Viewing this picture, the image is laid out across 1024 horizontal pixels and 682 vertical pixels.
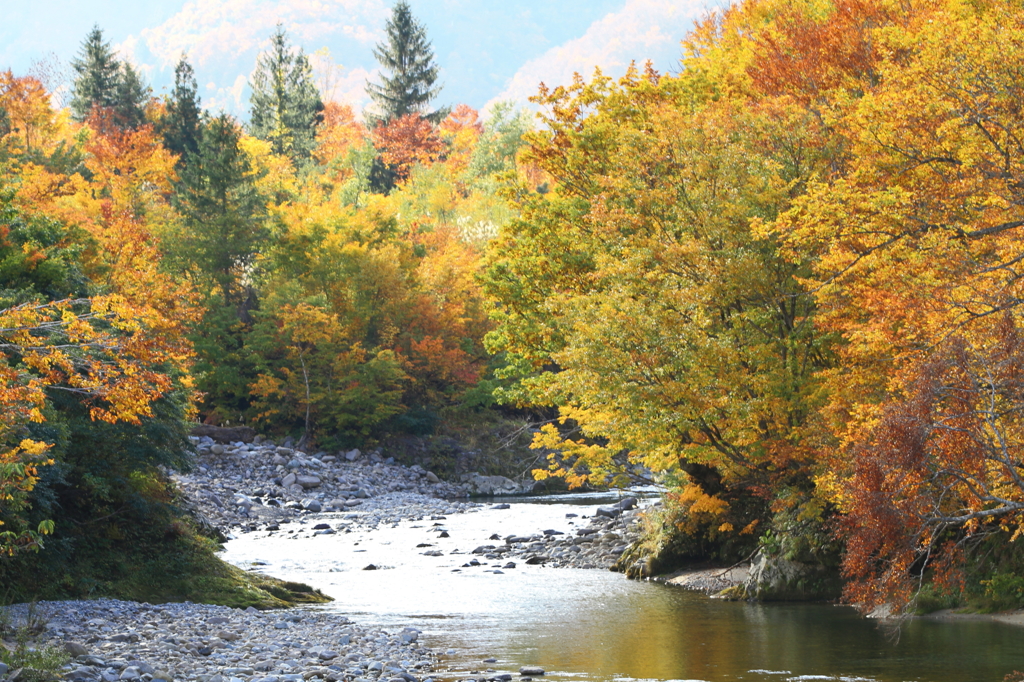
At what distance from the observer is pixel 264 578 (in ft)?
55.4

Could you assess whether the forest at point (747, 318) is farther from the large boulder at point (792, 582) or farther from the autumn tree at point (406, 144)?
the autumn tree at point (406, 144)

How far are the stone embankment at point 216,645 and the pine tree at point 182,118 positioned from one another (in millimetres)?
48827

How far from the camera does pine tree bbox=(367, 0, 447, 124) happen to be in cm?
7562

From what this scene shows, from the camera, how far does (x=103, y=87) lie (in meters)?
63.1

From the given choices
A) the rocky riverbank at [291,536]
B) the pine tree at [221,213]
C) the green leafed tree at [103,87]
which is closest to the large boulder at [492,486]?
the rocky riverbank at [291,536]

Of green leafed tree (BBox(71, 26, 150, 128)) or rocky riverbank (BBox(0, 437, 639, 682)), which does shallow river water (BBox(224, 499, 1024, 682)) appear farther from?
green leafed tree (BBox(71, 26, 150, 128))

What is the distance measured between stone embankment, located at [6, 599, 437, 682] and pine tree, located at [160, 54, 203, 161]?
48.8 metres

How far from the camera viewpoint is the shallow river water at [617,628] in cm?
1143

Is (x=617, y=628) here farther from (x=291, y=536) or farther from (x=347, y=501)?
(x=347, y=501)

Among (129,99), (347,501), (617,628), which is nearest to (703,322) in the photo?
(617,628)

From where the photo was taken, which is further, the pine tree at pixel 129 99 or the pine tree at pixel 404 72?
the pine tree at pixel 404 72

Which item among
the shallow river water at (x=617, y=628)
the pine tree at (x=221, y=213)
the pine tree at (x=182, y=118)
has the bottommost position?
the shallow river water at (x=617, y=628)

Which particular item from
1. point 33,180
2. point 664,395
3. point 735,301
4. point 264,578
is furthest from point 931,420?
point 33,180

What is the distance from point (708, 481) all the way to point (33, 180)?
2896 centimetres
